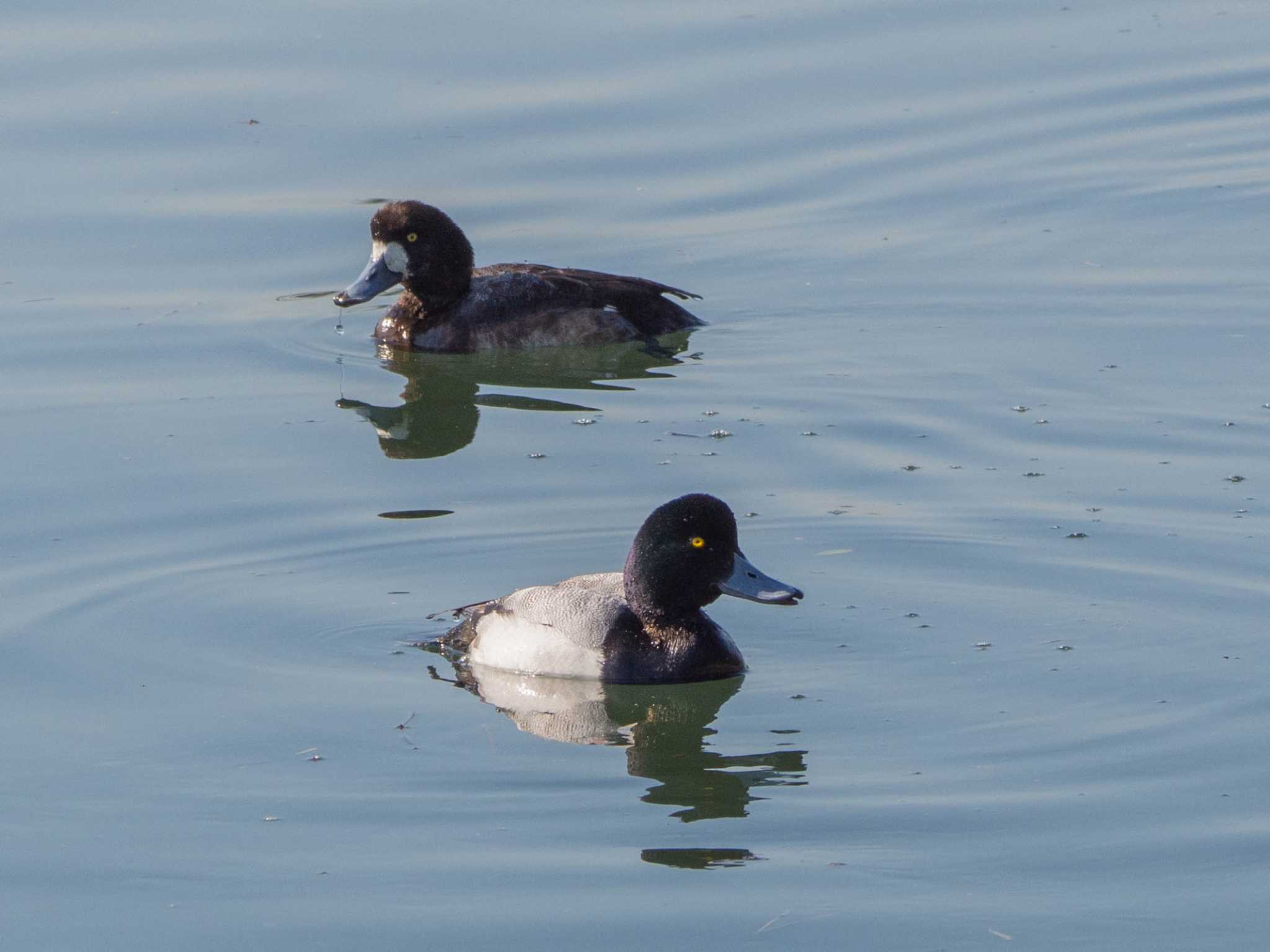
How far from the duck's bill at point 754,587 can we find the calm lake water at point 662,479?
0.95 ft

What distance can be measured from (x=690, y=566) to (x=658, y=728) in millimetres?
695

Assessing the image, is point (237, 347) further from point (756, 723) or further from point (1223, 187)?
point (1223, 187)

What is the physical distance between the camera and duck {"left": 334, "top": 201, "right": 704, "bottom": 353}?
513 inches

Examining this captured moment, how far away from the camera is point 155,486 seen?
10.3m

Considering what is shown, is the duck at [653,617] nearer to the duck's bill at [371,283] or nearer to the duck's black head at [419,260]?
the duck's black head at [419,260]

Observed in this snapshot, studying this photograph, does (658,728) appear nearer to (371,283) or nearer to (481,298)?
(481,298)

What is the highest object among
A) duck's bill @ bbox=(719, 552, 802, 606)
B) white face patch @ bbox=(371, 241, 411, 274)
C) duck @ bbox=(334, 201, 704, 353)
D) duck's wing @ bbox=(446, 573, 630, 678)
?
white face patch @ bbox=(371, 241, 411, 274)

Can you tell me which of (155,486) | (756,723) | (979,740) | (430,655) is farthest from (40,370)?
(979,740)

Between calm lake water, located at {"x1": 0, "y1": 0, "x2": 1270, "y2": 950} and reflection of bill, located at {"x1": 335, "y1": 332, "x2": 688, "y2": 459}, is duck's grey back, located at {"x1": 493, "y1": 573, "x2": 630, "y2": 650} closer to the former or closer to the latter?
calm lake water, located at {"x1": 0, "y1": 0, "x2": 1270, "y2": 950}

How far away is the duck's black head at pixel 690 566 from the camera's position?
8.27m

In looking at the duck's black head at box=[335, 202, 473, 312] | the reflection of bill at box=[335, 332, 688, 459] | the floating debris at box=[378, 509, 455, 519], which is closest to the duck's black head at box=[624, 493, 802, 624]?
the floating debris at box=[378, 509, 455, 519]

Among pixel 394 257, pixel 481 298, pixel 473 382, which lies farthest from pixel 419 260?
pixel 473 382

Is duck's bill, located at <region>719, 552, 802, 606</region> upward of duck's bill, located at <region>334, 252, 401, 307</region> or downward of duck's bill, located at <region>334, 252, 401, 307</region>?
downward

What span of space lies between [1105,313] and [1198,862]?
6575mm
